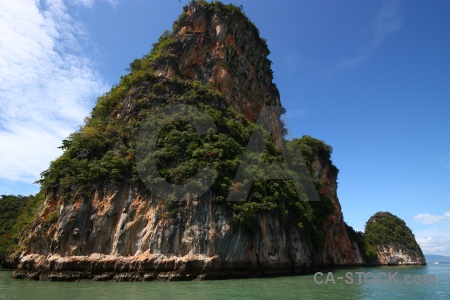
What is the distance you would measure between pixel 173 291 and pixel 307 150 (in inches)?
1259

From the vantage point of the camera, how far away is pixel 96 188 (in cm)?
2395

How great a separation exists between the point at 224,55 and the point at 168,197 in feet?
71.4

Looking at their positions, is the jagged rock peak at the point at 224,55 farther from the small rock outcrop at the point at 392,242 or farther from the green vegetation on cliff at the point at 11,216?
the small rock outcrop at the point at 392,242

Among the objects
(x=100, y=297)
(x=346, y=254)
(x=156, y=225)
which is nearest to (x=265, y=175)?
(x=156, y=225)

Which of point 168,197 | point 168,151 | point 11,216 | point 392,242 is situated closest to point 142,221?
point 168,197

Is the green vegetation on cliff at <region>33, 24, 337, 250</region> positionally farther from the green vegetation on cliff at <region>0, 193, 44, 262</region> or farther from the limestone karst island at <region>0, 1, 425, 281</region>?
the green vegetation on cliff at <region>0, 193, 44, 262</region>

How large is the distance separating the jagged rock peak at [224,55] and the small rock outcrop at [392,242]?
4127 centimetres

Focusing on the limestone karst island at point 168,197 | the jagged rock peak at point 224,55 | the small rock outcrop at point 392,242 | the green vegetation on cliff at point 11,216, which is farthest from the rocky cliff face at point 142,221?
the small rock outcrop at point 392,242

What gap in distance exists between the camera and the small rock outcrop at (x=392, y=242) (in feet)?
224

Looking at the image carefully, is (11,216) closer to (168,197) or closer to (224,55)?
(168,197)

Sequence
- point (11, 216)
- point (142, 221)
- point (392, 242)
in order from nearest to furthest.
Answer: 1. point (142, 221)
2. point (11, 216)
3. point (392, 242)

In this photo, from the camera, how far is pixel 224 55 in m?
38.7

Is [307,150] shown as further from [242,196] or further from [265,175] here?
[242,196]

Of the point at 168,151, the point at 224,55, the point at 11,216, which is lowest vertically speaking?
the point at 11,216
